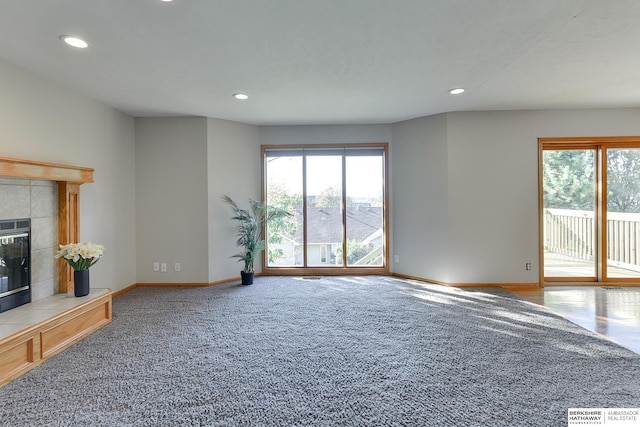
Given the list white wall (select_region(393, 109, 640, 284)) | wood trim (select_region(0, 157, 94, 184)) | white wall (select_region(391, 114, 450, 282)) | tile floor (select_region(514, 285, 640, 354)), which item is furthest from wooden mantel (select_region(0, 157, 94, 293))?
tile floor (select_region(514, 285, 640, 354))

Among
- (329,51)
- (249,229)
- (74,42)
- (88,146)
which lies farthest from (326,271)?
(74,42)

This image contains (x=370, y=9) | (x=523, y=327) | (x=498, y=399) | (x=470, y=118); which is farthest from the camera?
(x=470, y=118)

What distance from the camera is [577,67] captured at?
3.06m

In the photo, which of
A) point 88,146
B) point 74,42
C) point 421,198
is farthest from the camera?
point 421,198

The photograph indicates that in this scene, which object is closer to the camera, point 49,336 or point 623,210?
point 49,336

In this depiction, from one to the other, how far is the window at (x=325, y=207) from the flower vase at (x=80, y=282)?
2.58m

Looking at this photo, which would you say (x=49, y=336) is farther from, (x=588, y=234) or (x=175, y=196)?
(x=588, y=234)

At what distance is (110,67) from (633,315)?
5892mm

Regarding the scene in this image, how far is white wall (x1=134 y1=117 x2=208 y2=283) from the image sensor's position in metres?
4.57

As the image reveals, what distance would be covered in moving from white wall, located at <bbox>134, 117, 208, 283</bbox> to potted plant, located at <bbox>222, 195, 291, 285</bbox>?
0.50 meters

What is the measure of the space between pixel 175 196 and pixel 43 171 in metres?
1.75

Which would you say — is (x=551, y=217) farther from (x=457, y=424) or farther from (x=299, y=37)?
(x=299, y=37)

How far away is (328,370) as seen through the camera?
2.23 m

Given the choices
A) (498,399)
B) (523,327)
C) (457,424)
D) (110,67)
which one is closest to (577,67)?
(523,327)
